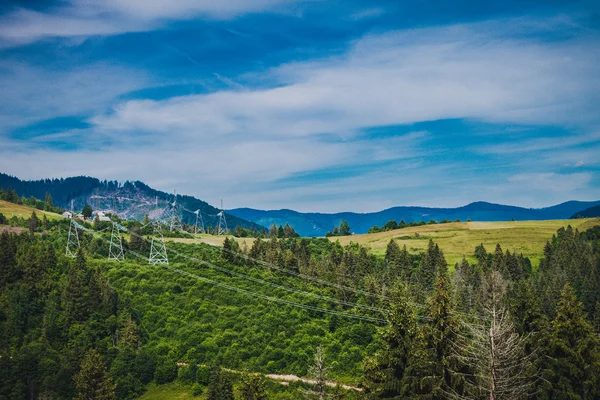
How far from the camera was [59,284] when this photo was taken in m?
116

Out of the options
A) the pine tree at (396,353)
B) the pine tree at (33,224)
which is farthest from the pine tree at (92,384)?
the pine tree at (33,224)

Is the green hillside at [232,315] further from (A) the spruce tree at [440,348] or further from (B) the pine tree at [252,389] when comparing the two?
(A) the spruce tree at [440,348]

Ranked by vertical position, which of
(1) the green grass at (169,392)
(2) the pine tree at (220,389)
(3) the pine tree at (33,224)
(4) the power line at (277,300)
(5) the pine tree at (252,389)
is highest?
(3) the pine tree at (33,224)

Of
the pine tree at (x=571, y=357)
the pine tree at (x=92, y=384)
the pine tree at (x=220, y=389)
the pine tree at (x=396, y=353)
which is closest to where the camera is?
the pine tree at (x=396, y=353)

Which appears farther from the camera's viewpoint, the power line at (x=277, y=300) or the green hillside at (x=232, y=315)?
the power line at (x=277, y=300)

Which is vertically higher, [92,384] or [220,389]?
[92,384]

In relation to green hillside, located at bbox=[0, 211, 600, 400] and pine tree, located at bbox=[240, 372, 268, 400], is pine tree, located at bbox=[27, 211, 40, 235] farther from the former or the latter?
pine tree, located at bbox=[240, 372, 268, 400]

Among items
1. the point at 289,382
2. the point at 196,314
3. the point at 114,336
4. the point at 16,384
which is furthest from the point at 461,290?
the point at 16,384

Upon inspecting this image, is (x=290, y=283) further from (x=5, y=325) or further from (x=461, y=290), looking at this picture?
(x=5, y=325)

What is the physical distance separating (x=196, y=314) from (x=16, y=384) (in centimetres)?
3616

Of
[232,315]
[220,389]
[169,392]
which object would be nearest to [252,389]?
[220,389]

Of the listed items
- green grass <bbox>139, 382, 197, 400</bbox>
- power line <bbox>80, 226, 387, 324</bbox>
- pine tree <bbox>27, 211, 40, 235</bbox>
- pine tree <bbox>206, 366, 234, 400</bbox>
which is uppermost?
pine tree <bbox>27, 211, 40, 235</bbox>

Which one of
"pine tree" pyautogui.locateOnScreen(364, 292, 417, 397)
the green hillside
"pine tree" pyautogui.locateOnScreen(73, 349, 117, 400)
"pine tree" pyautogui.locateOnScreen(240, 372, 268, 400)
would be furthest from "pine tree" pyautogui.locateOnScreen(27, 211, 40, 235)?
"pine tree" pyautogui.locateOnScreen(364, 292, 417, 397)

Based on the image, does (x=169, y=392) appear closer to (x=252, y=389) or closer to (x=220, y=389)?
(x=220, y=389)
